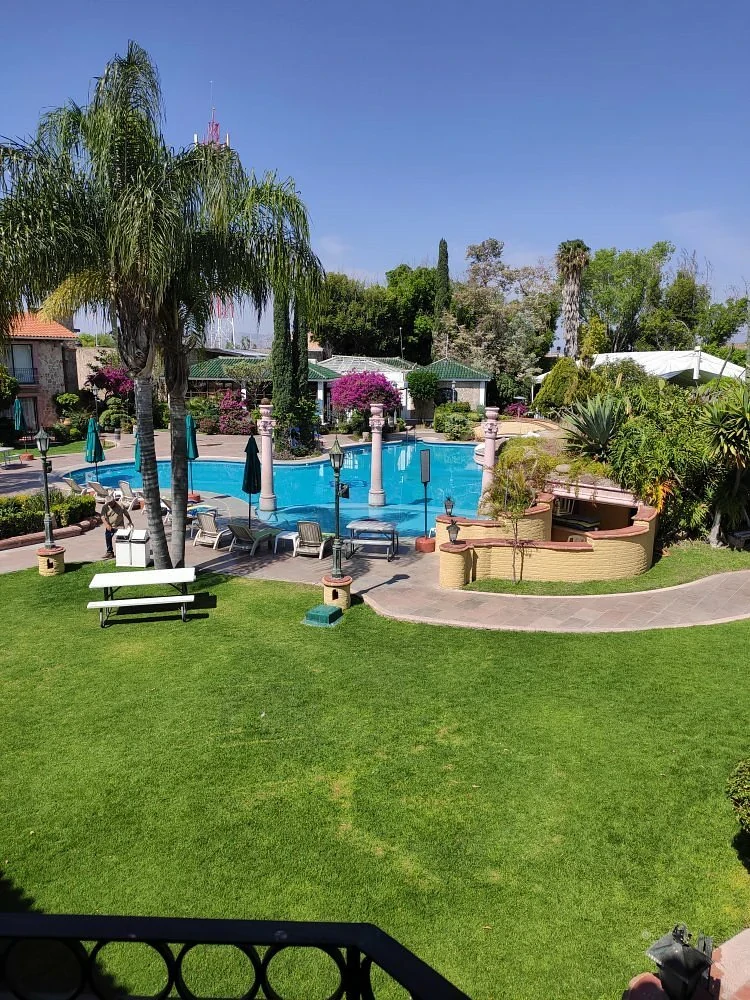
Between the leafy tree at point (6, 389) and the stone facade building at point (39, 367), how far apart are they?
147 cm

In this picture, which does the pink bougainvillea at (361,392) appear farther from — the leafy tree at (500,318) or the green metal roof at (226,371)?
the leafy tree at (500,318)

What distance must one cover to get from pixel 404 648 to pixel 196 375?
125 feet

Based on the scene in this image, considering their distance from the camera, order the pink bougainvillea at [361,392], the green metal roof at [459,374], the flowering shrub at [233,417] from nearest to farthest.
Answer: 1. the pink bougainvillea at [361,392]
2. the flowering shrub at [233,417]
3. the green metal roof at [459,374]

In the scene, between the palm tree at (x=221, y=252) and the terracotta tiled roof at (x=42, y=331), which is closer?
the palm tree at (x=221, y=252)

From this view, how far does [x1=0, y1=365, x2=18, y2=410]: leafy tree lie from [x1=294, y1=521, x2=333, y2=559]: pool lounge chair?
2467cm

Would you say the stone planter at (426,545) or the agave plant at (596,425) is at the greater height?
the agave plant at (596,425)

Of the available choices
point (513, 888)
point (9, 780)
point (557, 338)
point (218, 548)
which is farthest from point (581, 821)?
point (557, 338)

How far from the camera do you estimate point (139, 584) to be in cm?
1216

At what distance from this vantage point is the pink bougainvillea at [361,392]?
39438 millimetres

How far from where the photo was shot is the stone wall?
44.5 feet

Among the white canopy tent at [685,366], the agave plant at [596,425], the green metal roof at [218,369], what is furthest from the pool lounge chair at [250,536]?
the green metal roof at [218,369]

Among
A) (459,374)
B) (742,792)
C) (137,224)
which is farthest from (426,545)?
(459,374)

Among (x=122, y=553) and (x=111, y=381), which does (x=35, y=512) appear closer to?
(x=122, y=553)

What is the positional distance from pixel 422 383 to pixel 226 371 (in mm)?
12935
